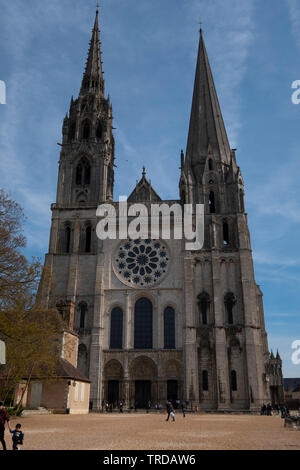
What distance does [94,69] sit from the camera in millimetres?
53500

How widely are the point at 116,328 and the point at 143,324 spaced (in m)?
2.56

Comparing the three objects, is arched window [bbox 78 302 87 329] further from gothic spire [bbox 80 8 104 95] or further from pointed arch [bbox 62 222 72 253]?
gothic spire [bbox 80 8 104 95]

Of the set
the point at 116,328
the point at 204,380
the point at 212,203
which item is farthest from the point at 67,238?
the point at 204,380

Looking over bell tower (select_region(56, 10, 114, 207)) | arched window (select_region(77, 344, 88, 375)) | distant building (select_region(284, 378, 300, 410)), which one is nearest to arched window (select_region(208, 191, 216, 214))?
bell tower (select_region(56, 10, 114, 207))

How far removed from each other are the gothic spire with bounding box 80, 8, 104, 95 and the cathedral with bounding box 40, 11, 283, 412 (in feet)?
24.7

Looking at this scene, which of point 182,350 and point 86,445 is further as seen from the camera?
point 182,350

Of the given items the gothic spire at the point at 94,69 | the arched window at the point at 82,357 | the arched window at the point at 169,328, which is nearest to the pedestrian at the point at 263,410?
the arched window at the point at 169,328

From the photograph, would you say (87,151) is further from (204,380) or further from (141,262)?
(204,380)

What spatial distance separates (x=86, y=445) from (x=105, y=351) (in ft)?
92.7

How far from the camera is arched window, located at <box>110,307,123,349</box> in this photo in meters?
38.8

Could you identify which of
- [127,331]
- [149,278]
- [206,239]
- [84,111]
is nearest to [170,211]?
[206,239]

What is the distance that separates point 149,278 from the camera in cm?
4069

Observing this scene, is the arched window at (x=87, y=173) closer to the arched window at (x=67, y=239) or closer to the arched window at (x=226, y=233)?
the arched window at (x=67, y=239)
